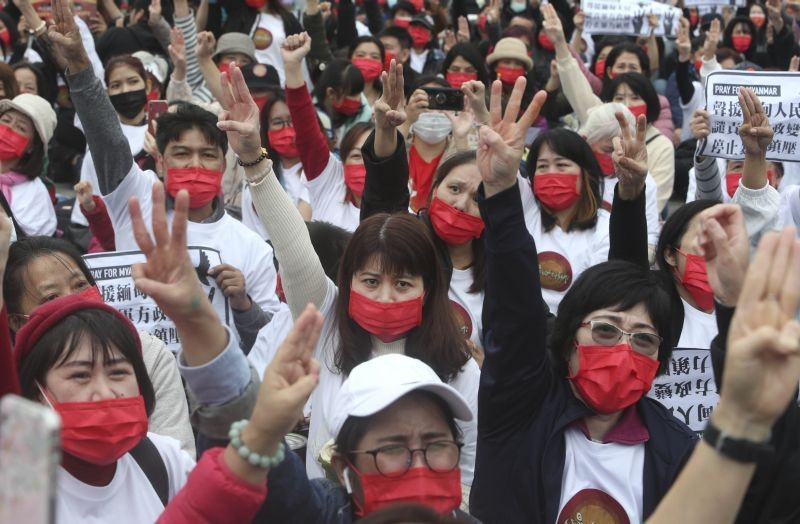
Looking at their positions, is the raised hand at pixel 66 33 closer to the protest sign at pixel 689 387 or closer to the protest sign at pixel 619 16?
the protest sign at pixel 689 387

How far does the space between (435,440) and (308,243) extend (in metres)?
1.27

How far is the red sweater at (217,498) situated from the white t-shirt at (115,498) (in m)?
Result: 0.64

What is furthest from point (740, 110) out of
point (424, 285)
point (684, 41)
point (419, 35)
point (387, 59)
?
point (419, 35)

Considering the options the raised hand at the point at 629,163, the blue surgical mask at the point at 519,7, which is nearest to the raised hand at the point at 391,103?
the raised hand at the point at 629,163

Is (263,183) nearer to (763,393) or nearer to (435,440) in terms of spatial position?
(435,440)

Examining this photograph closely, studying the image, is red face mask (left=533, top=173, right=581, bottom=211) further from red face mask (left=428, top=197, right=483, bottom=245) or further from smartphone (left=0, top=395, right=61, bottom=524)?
smartphone (left=0, top=395, right=61, bottom=524)

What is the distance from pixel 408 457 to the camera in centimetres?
238

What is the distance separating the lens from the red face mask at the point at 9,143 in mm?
5918

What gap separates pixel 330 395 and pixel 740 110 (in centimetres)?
266

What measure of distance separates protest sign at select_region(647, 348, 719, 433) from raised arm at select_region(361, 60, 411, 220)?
4.16 ft

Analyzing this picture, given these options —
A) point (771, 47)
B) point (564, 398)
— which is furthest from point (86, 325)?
point (771, 47)

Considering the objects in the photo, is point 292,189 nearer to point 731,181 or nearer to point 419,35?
point 731,181

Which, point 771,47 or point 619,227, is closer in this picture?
point 619,227

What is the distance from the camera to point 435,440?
7.94 ft
